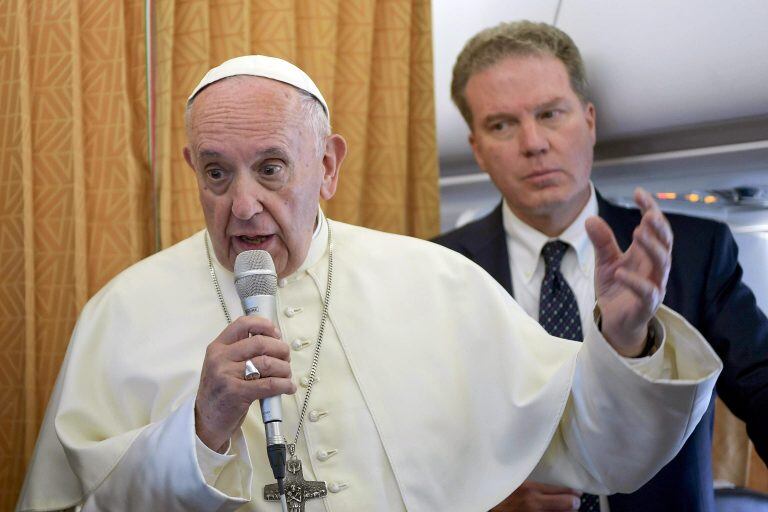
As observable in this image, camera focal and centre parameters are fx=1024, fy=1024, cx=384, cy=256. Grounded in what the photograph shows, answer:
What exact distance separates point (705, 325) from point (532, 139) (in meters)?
0.82

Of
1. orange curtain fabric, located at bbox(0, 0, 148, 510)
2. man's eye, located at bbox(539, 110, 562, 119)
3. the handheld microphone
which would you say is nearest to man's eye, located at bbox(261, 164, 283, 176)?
the handheld microphone

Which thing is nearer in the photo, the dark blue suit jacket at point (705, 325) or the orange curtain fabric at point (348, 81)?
the dark blue suit jacket at point (705, 325)

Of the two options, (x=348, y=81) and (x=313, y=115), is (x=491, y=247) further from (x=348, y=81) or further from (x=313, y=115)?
(x=313, y=115)

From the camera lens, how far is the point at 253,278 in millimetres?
1979

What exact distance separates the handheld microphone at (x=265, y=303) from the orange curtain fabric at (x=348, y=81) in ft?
4.11

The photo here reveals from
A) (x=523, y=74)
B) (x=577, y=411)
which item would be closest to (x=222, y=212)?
(x=577, y=411)

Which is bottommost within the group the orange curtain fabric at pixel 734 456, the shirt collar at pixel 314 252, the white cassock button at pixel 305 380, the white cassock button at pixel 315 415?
the orange curtain fabric at pixel 734 456

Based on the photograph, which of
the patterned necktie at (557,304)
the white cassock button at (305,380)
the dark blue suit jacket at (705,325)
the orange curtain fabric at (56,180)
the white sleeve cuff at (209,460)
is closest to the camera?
the white sleeve cuff at (209,460)

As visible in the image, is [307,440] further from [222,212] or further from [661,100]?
[661,100]

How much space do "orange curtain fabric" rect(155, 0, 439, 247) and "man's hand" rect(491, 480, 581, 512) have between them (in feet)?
4.14

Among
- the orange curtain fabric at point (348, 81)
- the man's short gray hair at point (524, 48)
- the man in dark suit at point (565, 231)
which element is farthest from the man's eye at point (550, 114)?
the orange curtain fabric at point (348, 81)

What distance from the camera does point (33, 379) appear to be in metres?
2.92

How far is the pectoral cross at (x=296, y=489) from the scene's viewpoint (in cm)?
222

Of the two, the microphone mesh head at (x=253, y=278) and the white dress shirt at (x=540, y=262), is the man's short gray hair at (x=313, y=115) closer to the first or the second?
the microphone mesh head at (x=253, y=278)
